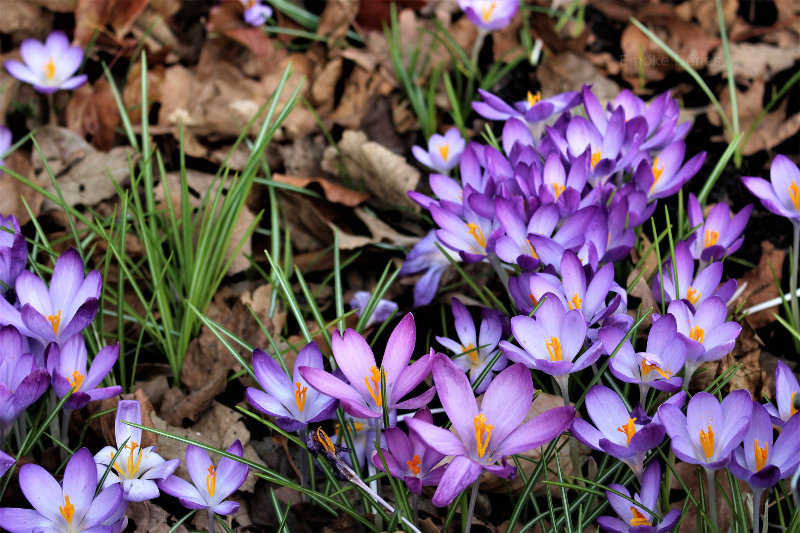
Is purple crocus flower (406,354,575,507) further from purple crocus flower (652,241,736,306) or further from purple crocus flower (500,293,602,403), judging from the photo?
purple crocus flower (652,241,736,306)

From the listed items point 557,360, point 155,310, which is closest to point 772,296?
point 557,360

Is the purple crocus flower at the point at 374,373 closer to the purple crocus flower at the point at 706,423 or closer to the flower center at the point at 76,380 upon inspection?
the purple crocus flower at the point at 706,423

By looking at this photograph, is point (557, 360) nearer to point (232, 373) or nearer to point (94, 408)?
point (232, 373)

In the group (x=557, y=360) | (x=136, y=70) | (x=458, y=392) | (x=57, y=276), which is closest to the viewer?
(x=458, y=392)

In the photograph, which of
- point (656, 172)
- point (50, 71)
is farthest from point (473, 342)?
point (50, 71)

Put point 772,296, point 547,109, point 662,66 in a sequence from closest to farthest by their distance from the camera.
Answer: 1. point 547,109
2. point 772,296
3. point 662,66

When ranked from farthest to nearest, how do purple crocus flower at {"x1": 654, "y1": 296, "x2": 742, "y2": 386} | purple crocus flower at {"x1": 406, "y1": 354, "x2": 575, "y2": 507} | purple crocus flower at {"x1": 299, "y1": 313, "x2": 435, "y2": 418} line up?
purple crocus flower at {"x1": 654, "y1": 296, "x2": 742, "y2": 386} → purple crocus flower at {"x1": 299, "y1": 313, "x2": 435, "y2": 418} → purple crocus flower at {"x1": 406, "y1": 354, "x2": 575, "y2": 507}

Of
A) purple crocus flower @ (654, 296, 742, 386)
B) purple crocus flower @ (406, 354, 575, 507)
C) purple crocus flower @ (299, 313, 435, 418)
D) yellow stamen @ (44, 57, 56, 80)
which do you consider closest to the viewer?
purple crocus flower @ (406, 354, 575, 507)

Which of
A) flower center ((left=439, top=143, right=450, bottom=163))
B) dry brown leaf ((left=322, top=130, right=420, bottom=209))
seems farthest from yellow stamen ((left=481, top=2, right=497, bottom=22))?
flower center ((left=439, top=143, right=450, bottom=163))
